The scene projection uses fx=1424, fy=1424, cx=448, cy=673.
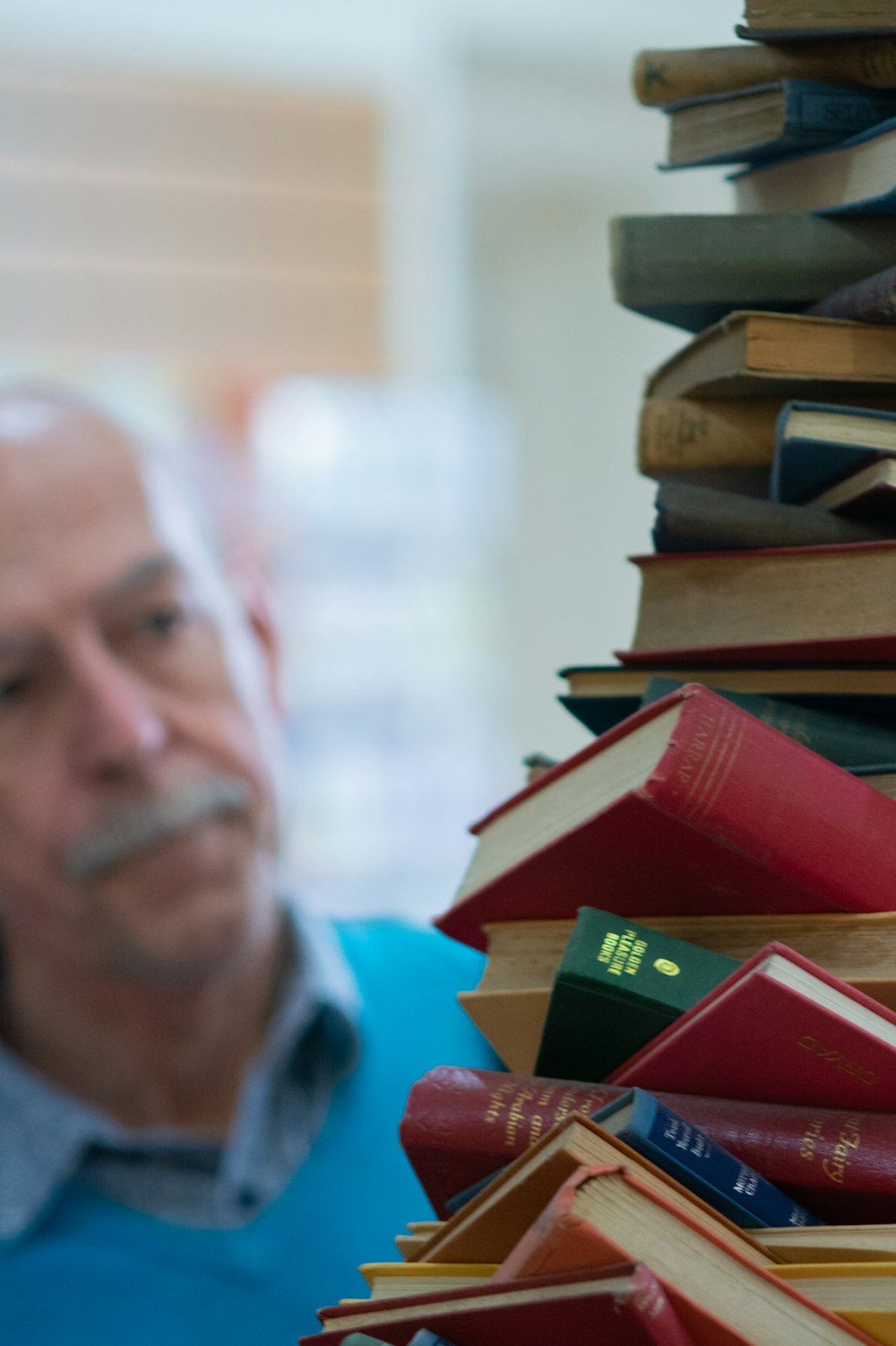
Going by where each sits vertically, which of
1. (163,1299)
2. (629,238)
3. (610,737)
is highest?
(629,238)

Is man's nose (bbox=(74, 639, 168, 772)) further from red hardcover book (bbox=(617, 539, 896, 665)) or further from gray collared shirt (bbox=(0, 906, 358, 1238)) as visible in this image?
red hardcover book (bbox=(617, 539, 896, 665))

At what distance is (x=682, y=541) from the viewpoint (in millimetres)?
460

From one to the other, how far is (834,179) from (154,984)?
0.99m

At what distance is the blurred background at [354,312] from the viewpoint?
287cm

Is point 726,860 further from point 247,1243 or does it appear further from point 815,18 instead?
point 247,1243

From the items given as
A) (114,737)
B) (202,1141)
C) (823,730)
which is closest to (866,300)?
(823,730)

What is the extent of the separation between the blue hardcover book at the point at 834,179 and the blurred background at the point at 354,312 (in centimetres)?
219

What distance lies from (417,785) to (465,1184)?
8.12 ft

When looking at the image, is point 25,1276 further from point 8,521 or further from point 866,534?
point 866,534

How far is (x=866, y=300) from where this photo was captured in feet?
1.42

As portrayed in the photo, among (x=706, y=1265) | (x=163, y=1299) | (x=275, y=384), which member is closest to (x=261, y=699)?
(x=163, y=1299)

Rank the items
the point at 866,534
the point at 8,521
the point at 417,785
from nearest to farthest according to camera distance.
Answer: the point at 866,534
the point at 8,521
the point at 417,785

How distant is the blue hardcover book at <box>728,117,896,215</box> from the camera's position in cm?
43

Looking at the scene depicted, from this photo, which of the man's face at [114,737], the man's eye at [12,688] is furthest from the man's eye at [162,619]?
the man's eye at [12,688]
